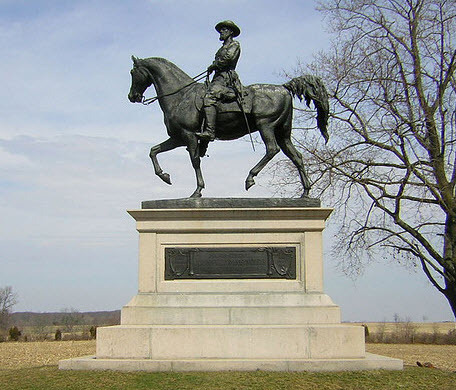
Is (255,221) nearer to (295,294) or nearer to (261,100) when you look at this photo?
(295,294)

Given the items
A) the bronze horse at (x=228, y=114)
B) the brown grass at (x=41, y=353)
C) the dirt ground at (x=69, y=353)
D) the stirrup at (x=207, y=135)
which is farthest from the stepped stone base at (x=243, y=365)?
the brown grass at (x=41, y=353)

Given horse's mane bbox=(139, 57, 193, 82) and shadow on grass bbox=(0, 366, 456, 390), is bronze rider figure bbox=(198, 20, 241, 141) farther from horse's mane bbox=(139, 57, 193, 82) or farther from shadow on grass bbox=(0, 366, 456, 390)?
shadow on grass bbox=(0, 366, 456, 390)

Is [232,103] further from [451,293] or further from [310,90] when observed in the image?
[451,293]

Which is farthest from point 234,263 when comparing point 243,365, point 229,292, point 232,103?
point 232,103

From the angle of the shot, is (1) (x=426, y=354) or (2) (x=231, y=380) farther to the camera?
(1) (x=426, y=354)

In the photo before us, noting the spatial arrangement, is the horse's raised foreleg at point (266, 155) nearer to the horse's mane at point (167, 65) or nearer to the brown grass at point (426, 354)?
the horse's mane at point (167, 65)

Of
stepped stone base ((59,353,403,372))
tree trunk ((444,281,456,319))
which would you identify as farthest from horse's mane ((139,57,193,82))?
tree trunk ((444,281,456,319))

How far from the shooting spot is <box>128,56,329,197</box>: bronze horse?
1202 cm

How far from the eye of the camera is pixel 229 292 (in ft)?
35.9

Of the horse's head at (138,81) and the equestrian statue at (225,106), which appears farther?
the horse's head at (138,81)

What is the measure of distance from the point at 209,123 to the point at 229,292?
3039 millimetres

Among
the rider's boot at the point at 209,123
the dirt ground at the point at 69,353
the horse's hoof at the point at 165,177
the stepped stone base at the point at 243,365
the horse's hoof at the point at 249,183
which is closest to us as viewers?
the stepped stone base at the point at 243,365

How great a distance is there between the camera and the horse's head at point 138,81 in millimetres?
12656

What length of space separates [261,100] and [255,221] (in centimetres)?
233
